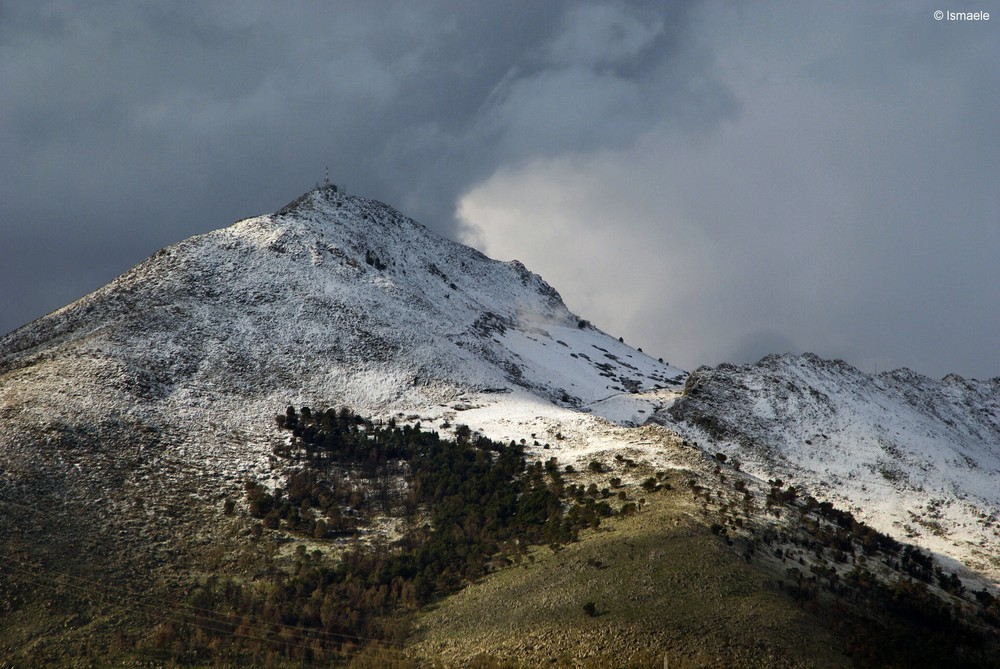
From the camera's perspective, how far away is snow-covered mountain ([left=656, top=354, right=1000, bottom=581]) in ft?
260

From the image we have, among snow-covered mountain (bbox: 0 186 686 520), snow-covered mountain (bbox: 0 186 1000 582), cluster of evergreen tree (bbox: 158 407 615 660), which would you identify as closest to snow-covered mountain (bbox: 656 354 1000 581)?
snow-covered mountain (bbox: 0 186 1000 582)

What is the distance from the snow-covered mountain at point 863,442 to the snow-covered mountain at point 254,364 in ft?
38.8

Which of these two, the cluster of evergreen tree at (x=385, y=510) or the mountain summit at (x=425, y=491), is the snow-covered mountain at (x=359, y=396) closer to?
the mountain summit at (x=425, y=491)

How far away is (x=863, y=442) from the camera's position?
9238cm

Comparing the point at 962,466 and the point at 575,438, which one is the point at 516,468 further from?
the point at 962,466

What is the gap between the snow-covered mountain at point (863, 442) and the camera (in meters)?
79.2

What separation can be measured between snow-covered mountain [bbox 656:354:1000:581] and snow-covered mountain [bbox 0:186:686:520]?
1183cm

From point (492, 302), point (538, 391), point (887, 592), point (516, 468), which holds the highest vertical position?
point (492, 302)

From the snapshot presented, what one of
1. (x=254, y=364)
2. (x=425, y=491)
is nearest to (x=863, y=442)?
(x=425, y=491)

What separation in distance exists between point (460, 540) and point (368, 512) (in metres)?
10.6

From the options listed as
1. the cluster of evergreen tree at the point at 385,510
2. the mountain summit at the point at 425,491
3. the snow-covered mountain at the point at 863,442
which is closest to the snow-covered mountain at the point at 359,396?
the snow-covered mountain at the point at 863,442

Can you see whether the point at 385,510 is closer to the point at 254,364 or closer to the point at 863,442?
the point at 254,364

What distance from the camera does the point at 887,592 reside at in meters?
56.2

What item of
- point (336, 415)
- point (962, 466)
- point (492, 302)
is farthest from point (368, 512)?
point (492, 302)
